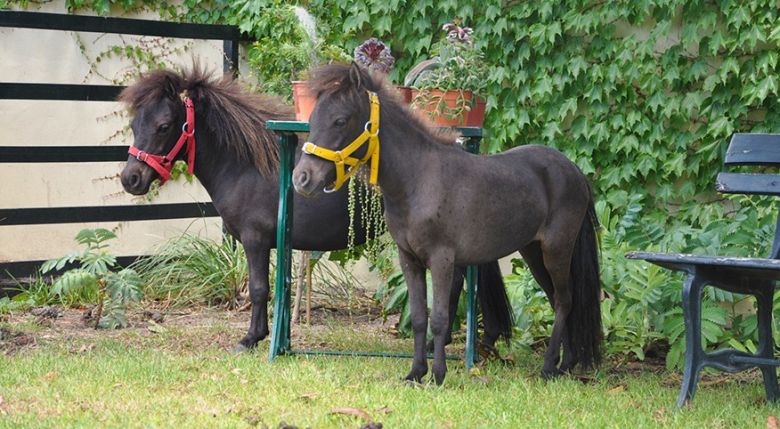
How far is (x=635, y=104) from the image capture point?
22.2 feet

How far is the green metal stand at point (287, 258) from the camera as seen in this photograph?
5.59 meters

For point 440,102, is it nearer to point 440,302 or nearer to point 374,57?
point 374,57

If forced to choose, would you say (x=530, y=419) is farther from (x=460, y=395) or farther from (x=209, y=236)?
(x=209, y=236)

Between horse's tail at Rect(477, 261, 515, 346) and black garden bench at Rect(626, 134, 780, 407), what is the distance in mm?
1364

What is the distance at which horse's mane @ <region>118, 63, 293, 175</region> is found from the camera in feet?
19.4

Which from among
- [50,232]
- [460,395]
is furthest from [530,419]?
[50,232]

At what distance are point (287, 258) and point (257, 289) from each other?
0.83 ft

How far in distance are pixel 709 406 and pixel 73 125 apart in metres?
6.18

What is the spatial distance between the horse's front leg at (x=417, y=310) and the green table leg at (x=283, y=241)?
34.7 inches

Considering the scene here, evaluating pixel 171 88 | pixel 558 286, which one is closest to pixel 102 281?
pixel 171 88

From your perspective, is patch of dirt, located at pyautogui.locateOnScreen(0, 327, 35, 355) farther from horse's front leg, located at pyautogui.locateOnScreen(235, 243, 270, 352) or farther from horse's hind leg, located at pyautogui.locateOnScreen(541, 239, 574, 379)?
horse's hind leg, located at pyautogui.locateOnScreen(541, 239, 574, 379)

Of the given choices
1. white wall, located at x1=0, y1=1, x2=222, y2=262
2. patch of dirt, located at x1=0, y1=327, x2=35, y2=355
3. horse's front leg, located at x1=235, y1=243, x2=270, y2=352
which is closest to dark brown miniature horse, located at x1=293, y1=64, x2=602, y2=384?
horse's front leg, located at x1=235, y1=243, x2=270, y2=352

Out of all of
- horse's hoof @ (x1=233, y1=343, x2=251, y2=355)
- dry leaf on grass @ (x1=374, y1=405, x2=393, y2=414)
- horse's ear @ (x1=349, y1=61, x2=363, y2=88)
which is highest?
horse's ear @ (x1=349, y1=61, x2=363, y2=88)

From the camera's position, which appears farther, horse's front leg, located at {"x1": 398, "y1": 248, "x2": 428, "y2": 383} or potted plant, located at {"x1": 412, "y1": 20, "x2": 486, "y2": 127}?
potted plant, located at {"x1": 412, "y1": 20, "x2": 486, "y2": 127}
